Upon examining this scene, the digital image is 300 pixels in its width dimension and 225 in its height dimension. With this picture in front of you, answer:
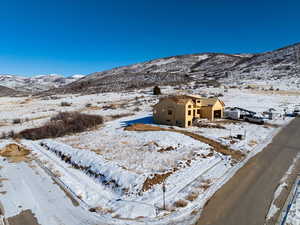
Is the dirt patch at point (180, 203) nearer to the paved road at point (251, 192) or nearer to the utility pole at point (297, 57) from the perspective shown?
the paved road at point (251, 192)

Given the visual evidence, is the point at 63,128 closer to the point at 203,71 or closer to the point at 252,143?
the point at 252,143

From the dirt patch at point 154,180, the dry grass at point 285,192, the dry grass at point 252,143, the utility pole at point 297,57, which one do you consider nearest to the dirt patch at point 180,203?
the dirt patch at point 154,180

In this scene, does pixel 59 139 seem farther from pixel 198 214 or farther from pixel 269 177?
pixel 269 177

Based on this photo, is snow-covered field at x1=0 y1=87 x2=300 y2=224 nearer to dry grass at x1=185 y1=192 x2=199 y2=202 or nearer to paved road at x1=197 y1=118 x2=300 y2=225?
dry grass at x1=185 y1=192 x2=199 y2=202

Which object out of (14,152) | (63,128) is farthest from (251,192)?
(63,128)

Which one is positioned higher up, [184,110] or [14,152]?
[184,110]

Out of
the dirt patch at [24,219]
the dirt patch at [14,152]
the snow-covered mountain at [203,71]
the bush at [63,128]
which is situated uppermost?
the snow-covered mountain at [203,71]
